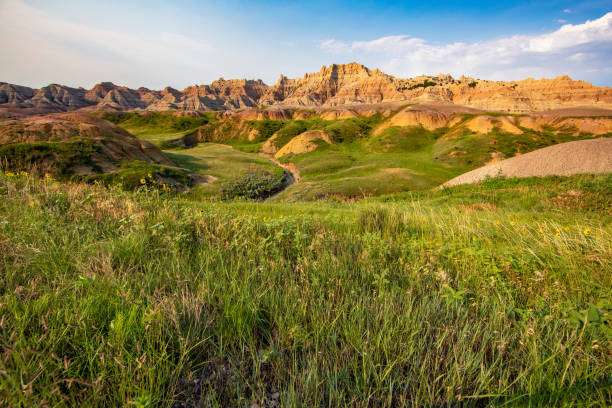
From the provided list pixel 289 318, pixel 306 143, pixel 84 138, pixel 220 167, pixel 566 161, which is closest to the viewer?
pixel 289 318

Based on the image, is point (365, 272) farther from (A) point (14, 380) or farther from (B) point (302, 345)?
(A) point (14, 380)

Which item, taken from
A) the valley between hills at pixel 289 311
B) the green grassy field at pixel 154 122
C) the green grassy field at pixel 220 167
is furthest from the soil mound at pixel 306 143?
the green grassy field at pixel 154 122

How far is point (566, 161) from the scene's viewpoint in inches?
618

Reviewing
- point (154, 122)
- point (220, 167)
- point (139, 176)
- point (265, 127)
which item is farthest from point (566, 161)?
point (154, 122)

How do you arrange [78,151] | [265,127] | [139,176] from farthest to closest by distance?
[265,127], [139,176], [78,151]

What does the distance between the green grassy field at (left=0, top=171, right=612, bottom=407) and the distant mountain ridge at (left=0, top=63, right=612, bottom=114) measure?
11028cm

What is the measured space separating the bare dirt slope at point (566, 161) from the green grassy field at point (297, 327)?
1669 cm

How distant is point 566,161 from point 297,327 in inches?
868

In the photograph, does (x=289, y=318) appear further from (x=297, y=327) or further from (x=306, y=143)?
(x=306, y=143)

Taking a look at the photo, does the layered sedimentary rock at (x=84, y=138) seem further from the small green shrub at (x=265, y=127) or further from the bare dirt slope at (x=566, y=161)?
the small green shrub at (x=265, y=127)

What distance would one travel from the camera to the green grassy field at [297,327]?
4.84 feet

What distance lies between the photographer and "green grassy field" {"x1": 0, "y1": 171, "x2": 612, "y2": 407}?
1.48 m

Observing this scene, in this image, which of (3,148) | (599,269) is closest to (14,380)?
(599,269)

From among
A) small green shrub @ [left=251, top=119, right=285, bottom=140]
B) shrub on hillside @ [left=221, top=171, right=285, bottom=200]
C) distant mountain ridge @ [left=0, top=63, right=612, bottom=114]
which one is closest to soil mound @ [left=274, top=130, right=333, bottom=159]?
shrub on hillside @ [left=221, top=171, right=285, bottom=200]
